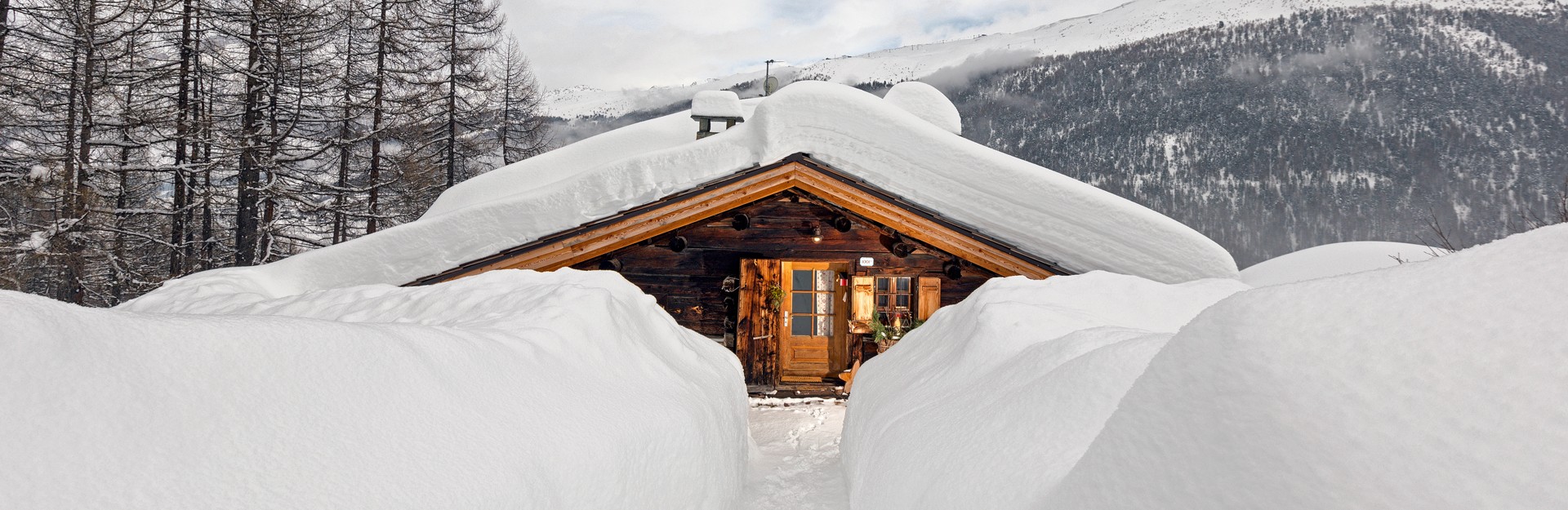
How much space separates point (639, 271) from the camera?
9.16m

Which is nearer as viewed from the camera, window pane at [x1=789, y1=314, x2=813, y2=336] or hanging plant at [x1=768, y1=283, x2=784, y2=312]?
hanging plant at [x1=768, y1=283, x2=784, y2=312]

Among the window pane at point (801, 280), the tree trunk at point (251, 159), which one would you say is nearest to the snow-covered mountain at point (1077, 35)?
the tree trunk at point (251, 159)

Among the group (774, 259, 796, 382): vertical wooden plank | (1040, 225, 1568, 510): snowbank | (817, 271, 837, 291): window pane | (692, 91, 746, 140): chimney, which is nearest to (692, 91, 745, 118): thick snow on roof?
(692, 91, 746, 140): chimney

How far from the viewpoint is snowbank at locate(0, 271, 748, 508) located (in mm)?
1126

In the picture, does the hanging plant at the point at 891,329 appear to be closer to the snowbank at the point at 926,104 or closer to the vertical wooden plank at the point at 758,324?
the vertical wooden plank at the point at 758,324

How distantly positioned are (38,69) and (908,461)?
17047 millimetres

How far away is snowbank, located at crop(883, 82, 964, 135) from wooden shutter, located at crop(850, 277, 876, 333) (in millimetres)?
4200

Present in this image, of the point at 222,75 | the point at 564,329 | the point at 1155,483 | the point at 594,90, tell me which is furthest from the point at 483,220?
the point at 594,90

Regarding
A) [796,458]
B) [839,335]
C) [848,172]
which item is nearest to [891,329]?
[839,335]

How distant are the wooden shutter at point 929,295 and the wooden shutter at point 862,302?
69 cm

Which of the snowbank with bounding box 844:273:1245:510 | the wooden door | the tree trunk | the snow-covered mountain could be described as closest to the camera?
the snowbank with bounding box 844:273:1245:510

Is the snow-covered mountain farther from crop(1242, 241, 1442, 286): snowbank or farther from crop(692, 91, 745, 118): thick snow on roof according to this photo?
crop(1242, 241, 1442, 286): snowbank

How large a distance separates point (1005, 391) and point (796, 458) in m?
A: 3.60

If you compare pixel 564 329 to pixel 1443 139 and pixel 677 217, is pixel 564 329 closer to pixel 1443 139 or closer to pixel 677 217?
pixel 677 217
